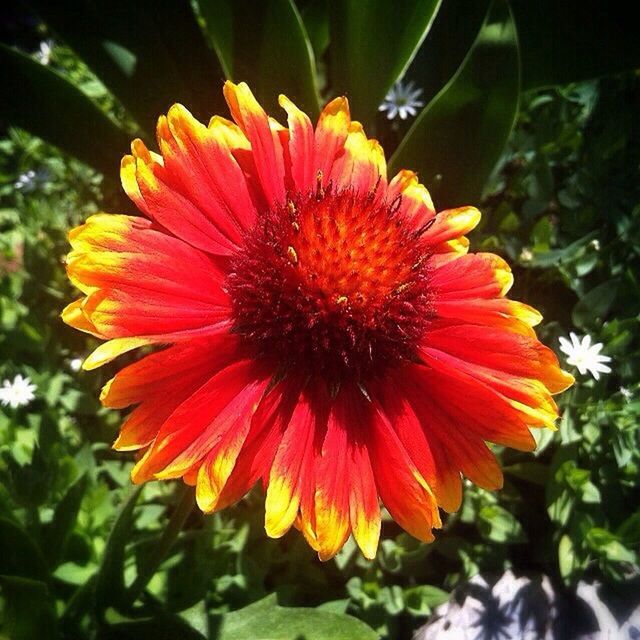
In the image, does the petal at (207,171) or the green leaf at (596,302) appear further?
the green leaf at (596,302)

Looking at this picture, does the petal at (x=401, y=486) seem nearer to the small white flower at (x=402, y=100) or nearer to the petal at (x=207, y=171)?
the petal at (x=207, y=171)

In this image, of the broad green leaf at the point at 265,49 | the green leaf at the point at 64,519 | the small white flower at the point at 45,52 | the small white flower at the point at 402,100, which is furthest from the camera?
the small white flower at the point at 45,52

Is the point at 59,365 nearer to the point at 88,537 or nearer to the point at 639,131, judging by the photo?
the point at 88,537

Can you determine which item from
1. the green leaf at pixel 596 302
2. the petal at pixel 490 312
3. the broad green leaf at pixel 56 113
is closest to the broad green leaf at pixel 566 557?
the green leaf at pixel 596 302

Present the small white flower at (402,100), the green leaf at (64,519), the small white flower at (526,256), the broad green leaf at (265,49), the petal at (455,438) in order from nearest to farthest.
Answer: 1. the petal at (455,438)
2. the green leaf at (64,519)
3. the broad green leaf at (265,49)
4. the small white flower at (526,256)
5. the small white flower at (402,100)

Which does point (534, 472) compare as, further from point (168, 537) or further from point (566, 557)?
point (168, 537)

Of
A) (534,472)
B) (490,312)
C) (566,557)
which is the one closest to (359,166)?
(490,312)
